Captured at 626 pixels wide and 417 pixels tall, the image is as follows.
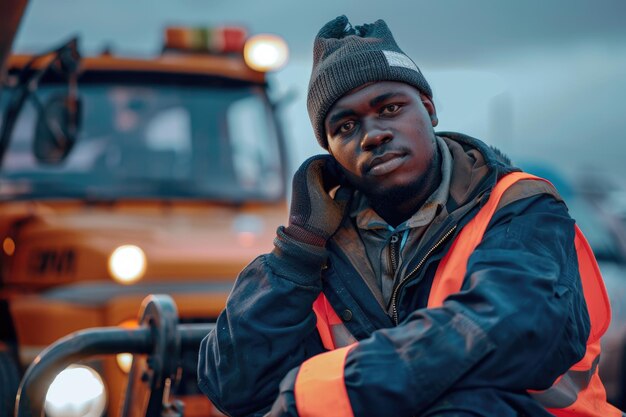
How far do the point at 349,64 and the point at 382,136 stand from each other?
0.18 m

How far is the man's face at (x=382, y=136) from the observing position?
215 cm

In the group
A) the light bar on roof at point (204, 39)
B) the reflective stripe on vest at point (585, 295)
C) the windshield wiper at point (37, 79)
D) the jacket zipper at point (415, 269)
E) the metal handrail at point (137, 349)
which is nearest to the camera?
the reflective stripe on vest at point (585, 295)

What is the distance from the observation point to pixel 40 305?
4.09m

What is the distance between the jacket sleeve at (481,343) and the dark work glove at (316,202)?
1.30ft

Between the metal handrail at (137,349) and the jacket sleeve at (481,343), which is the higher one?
the jacket sleeve at (481,343)

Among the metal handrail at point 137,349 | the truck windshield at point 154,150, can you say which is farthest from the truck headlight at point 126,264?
the metal handrail at point 137,349

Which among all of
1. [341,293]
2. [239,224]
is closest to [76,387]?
[239,224]

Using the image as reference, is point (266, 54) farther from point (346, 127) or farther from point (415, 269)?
point (415, 269)

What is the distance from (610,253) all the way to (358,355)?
5.35 m

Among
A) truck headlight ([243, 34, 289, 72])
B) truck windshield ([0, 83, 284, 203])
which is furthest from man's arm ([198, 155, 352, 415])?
truck headlight ([243, 34, 289, 72])

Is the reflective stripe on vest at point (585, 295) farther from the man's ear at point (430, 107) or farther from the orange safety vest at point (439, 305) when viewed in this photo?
the man's ear at point (430, 107)

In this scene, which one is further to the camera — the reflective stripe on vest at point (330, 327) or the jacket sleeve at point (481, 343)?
the reflective stripe on vest at point (330, 327)

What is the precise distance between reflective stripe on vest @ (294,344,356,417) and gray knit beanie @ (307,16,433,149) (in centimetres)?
64

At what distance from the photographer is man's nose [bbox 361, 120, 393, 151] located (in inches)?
84.3
